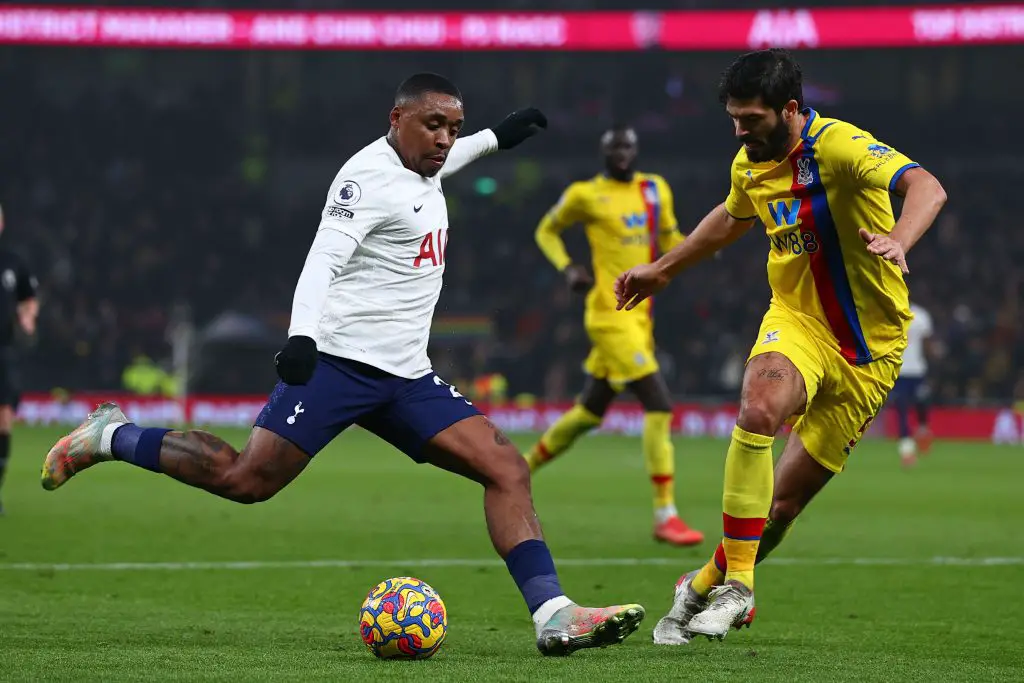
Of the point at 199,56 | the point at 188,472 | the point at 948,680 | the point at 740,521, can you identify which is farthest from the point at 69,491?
the point at 199,56

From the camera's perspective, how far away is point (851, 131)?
602 cm

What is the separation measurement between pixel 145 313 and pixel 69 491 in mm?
18261

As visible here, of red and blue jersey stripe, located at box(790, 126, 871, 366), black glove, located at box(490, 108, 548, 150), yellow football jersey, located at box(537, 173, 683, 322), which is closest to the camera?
red and blue jersey stripe, located at box(790, 126, 871, 366)

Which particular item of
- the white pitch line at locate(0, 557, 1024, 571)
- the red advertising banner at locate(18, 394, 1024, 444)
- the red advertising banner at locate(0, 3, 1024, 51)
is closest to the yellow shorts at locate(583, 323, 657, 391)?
the white pitch line at locate(0, 557, 1024, 571)

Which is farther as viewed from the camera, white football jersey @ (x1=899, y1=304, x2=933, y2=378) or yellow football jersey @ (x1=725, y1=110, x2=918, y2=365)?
white football jersey @ (x1=899, y1=304, x2=933, y2=378)

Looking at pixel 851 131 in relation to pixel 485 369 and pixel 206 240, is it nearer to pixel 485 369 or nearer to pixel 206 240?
pixel 485 369

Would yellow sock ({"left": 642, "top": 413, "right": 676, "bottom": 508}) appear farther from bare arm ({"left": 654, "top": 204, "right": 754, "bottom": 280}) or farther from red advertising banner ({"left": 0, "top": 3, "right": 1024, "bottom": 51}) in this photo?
red advertising banner ({"left": 0, "top": 3, "right": 1024, "bottom": 51})

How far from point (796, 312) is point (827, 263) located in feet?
0.79

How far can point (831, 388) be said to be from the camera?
619cm

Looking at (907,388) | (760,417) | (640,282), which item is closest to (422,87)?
(640,282)

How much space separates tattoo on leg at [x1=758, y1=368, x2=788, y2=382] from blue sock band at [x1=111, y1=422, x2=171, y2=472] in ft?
7.65

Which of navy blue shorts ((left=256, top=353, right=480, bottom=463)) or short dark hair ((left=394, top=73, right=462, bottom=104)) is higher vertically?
short dark hair ((left=394, top=73, right=462, bottom=104))

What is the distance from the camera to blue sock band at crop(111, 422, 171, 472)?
20.0ft

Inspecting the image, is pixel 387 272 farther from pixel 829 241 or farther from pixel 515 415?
pixel 515 415
